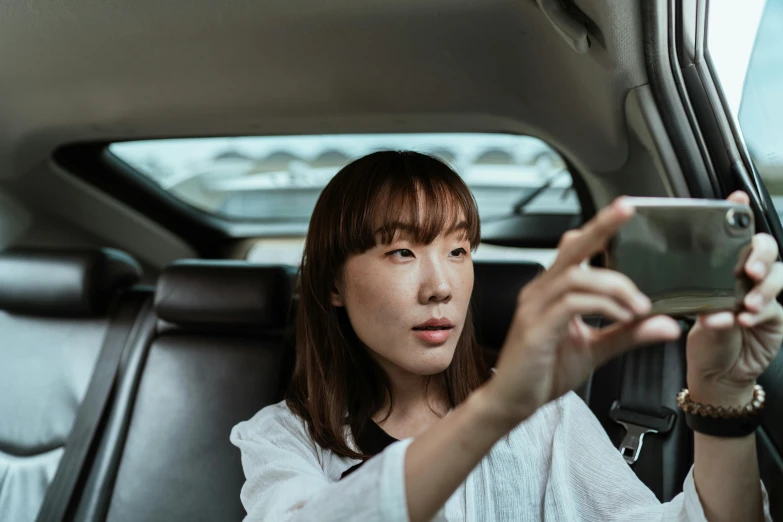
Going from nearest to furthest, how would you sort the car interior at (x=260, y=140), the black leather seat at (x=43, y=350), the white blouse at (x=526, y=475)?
the white blouse at (x=526, y=475) → the car interior at (x=260, y=140) → the black leather seat at (x=43, y=350)

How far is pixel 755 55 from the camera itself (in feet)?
4.01

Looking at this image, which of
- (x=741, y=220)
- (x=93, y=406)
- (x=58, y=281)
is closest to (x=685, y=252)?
(x=741, y=220)

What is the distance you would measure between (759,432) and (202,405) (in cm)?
129

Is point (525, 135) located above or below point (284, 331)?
above

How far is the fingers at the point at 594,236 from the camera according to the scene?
2.14 feet

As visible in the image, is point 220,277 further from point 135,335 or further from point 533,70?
point 533,70

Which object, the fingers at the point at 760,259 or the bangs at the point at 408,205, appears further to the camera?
the bangs at the point at 408,205

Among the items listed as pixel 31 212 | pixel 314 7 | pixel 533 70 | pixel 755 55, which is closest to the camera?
pixel 755 55

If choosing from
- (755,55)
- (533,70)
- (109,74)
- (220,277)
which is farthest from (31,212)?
(755,55)

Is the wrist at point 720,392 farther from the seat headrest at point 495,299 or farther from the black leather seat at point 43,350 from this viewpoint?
the black leather seat at point 43,350

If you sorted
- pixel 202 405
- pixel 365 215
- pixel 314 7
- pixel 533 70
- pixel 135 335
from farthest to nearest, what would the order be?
pixel 135 335, pixel 202 405, pixel 533 70, pixel 314 7, pixel 365 215

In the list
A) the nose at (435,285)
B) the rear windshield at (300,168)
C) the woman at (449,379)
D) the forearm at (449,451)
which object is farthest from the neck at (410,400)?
the rear windshield at (300,168)

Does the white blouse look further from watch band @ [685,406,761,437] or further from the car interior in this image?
the car interior

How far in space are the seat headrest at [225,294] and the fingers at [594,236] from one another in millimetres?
1335
